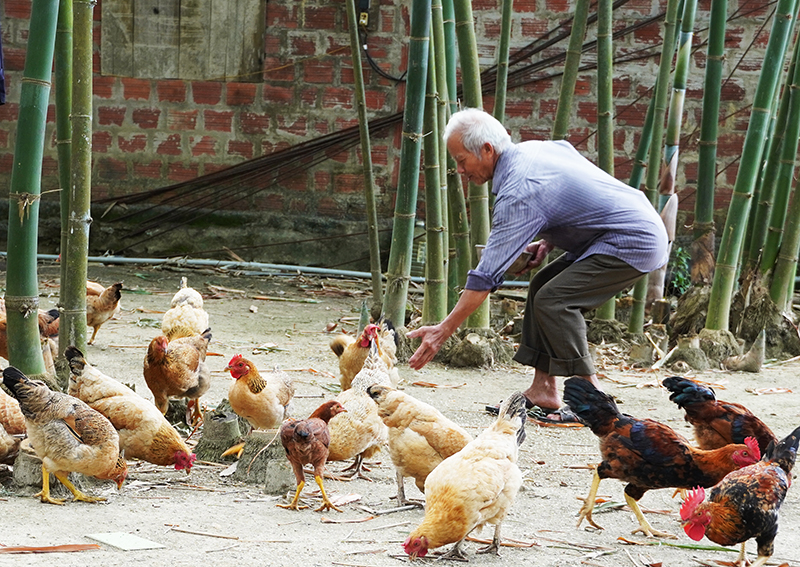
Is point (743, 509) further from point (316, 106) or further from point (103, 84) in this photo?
point (103, 84)

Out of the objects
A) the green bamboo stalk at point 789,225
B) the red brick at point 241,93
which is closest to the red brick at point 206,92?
the red brick at point 241,93

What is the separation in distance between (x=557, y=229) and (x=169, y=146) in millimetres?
6456

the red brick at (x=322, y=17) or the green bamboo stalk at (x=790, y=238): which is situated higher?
the red brick at (x=322, y=17)

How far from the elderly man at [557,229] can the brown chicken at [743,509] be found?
123cm

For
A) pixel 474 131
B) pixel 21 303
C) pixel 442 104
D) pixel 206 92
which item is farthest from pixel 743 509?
pixel 206 92

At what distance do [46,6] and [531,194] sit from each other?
2180 millimetres

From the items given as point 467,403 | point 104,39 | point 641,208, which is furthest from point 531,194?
point 104,39

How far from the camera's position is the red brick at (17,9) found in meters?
9.40

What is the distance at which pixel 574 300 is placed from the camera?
176 inches

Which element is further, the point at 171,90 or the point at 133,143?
the point at 133,143

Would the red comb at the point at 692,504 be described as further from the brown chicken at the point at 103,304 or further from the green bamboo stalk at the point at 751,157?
the brown chicken at the point at 103,304

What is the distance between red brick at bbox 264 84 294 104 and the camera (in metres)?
9.75

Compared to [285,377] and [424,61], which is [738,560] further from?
[424,61]

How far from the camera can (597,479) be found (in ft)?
11.2
